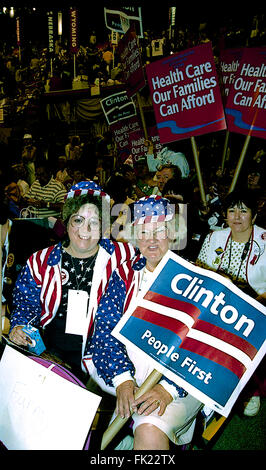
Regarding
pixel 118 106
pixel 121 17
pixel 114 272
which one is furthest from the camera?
pixel 118 106

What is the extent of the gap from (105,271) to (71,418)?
3.87 ft

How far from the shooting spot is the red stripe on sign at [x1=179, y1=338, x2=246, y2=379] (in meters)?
1.53

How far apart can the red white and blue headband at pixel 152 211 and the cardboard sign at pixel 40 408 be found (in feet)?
3.35

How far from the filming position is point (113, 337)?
204 centimetres

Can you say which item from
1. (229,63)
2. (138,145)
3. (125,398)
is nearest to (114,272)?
(125,398)

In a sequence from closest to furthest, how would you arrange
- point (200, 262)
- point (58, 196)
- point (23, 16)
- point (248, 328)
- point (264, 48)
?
point (248, 328)
point (200, 262)
point (264, 48)
point (58, 196)
point (23, 16)

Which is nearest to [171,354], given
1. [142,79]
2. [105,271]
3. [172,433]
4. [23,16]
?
[172,433]

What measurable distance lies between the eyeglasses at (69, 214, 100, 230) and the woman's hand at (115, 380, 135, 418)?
1.04 metres

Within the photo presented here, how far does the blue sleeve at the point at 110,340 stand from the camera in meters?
1.96

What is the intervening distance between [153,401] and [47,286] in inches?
41.7

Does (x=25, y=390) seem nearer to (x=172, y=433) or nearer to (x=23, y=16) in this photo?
(x=172, y=433)

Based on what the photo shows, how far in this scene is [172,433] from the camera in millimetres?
1795

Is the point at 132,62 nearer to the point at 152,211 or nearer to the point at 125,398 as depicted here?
the point at 152,211

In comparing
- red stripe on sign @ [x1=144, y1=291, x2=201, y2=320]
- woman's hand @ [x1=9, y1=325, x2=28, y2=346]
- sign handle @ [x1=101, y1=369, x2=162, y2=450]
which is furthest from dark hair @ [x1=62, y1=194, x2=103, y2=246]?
sign handle @ [x1=101, y1=369, x2=162, y2=450]
